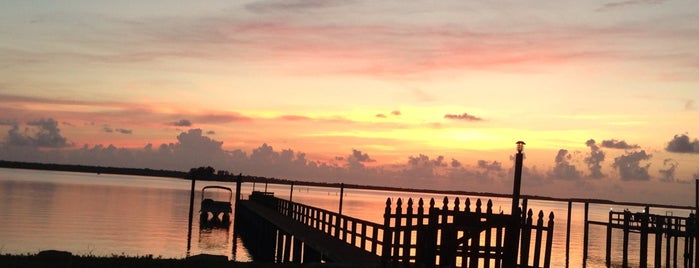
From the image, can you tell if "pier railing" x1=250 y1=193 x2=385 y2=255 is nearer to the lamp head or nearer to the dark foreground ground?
the dark foreground ground

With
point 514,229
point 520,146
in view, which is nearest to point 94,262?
point 514,229

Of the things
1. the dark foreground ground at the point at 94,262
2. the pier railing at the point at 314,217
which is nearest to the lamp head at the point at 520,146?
the dark foreground ground at the point at 94,262

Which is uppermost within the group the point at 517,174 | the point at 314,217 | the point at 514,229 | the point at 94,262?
the point at 517,174

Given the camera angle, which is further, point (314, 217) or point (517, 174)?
point (314, 217)

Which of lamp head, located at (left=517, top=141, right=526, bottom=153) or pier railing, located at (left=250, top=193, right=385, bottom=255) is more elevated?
lamp head, located at (left=517, top=141, right=526, bottom=153)

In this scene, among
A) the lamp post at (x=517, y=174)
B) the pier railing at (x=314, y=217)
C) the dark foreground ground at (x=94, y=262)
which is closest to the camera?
the dark foreground ground at (x=94, y=262)

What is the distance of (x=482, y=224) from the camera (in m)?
17.3

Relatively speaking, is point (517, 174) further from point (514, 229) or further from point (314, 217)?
point (314, 217)

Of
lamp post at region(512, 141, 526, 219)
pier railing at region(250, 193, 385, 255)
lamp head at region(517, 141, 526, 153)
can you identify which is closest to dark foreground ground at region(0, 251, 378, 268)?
lamp post at region(512, 141, 526, 219)

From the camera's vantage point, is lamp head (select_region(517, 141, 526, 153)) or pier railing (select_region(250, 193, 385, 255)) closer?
lamp head (select_region(517, 141, 526, 153))

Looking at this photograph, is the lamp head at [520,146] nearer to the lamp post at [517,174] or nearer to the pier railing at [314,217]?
the lamp post at [517,174]

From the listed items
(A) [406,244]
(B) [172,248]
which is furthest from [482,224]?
(B) [172,248]

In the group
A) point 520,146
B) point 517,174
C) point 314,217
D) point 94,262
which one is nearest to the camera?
point 94,262

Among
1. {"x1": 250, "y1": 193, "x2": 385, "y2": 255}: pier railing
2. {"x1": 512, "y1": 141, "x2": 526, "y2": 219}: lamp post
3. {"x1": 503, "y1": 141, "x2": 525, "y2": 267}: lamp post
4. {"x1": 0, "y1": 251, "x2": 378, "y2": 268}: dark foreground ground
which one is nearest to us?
{"x1": 0, "y1": 251, "x2": 378, "y2": 268}: dark foreground ground
